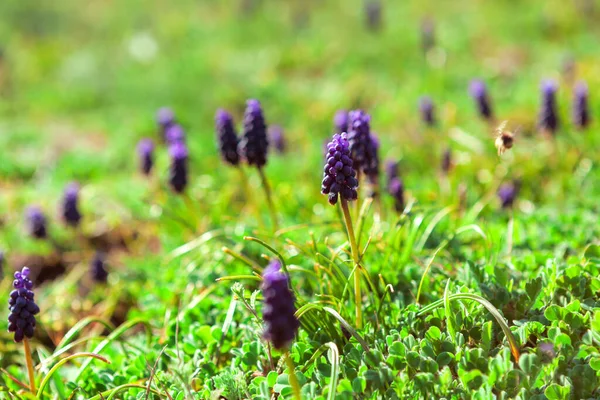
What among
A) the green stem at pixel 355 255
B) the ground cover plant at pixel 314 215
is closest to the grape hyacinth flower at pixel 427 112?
the ground cover plant at pixel 314 215

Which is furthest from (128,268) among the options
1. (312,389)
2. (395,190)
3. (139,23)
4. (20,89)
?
(139,23)

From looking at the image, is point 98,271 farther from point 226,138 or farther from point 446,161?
point 446,161

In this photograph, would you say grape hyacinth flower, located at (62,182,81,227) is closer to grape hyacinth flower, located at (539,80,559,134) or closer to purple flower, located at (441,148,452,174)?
purple flower, located at (441,148,452,174)

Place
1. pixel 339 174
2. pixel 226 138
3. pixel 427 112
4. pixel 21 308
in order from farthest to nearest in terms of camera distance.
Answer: pixel 427 112
pixel 226 138
pixel 21 308
pixel 339 174

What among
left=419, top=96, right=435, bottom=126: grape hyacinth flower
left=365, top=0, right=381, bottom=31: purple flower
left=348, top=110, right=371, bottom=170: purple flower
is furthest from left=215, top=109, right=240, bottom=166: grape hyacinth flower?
left=365, top=0, right=381, bottom=31: purple flower

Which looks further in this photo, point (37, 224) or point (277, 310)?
point (37, 224)

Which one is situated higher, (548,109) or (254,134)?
(254,134)

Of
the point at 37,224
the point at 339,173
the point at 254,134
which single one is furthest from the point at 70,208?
the point at 339,173
